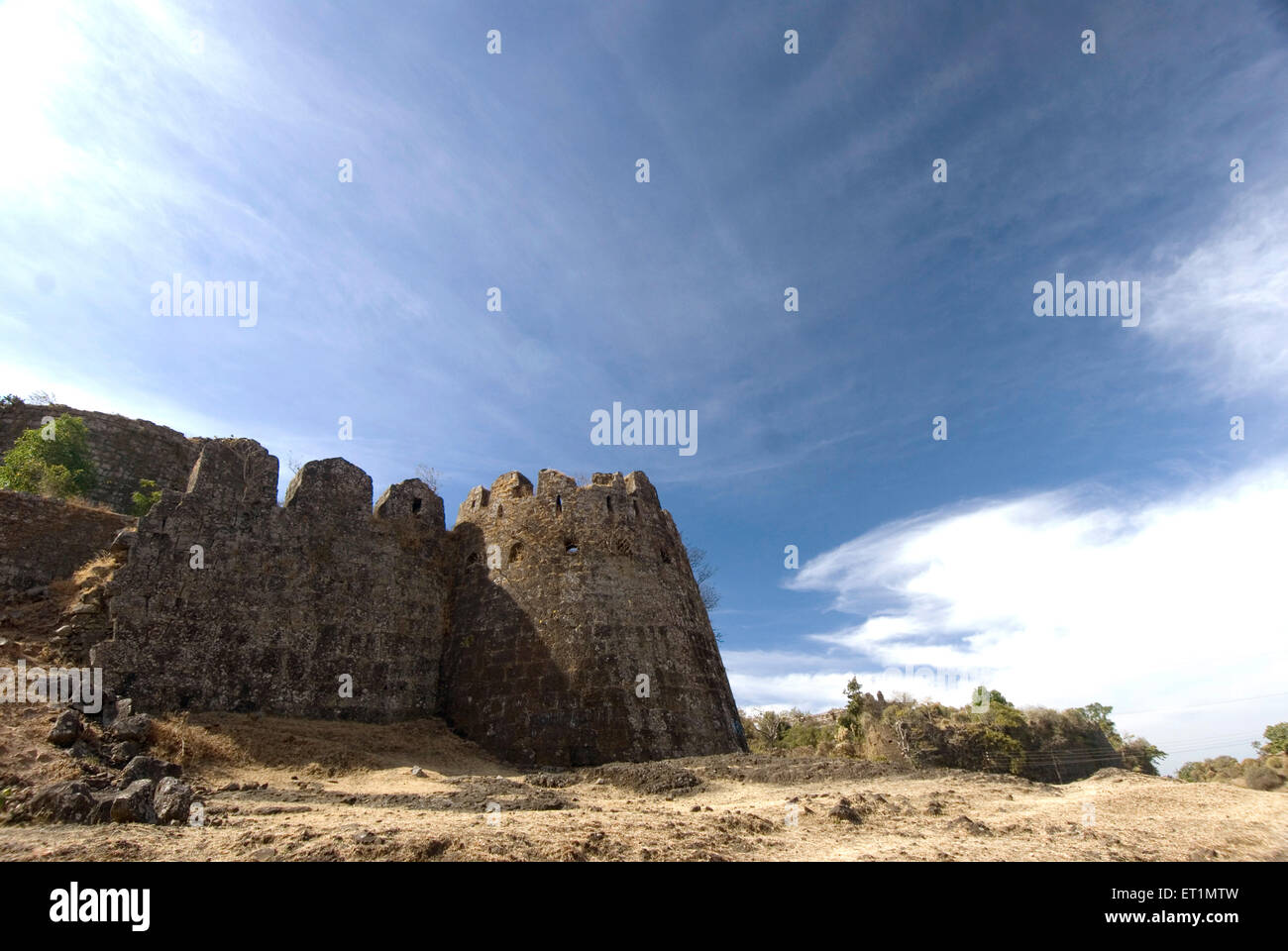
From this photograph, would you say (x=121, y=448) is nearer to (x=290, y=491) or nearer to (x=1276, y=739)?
(x=290, y=491)

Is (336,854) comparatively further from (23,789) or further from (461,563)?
(461,563)

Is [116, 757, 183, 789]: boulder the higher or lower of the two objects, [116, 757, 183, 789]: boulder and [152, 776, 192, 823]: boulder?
the lower

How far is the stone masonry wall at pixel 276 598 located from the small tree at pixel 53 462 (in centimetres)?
502

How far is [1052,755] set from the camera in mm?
23922

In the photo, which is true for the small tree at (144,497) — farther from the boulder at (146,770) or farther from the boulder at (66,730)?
the boulder at (146,770)

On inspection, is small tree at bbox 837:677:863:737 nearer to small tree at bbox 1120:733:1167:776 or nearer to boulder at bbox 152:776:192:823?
small tree at bbox 1120:733:1167:776

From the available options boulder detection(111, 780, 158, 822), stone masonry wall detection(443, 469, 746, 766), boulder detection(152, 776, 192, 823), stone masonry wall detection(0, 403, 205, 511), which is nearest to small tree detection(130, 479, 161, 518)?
stone masonry wall detection(0, 403, 205, 511)

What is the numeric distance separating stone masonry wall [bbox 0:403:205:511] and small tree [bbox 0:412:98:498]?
315 mm

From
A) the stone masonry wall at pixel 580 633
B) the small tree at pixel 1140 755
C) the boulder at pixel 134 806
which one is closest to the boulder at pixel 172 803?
the boulder at pixel 134 806

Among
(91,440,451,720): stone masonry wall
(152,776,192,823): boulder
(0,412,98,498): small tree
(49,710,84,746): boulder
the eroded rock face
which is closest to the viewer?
(152,776,192,823): boulder

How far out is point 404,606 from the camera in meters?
15.4

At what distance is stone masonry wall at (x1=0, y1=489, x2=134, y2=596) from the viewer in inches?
477

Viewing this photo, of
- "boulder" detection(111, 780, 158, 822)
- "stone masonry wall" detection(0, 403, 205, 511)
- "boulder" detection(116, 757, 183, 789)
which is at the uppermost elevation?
"stone masonry wall" detection(0, 403, 205, 511)
